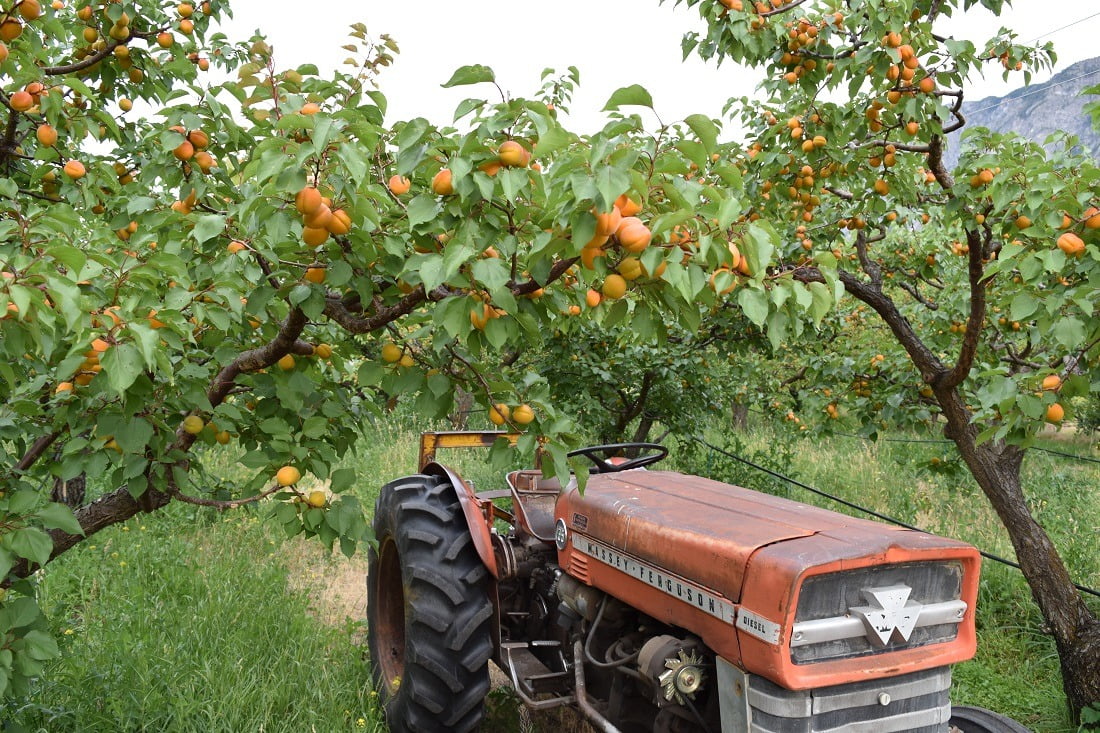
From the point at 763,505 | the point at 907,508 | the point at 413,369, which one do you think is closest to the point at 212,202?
the point at 413,369

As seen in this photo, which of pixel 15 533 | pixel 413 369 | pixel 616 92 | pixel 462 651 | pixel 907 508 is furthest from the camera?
pixel 907 508

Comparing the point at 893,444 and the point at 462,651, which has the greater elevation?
the point at 462,651

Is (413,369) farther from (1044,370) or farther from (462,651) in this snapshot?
(1044,370)

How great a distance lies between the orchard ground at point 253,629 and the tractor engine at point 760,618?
0.89 m

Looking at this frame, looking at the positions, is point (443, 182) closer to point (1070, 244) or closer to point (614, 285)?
point (614, 285)

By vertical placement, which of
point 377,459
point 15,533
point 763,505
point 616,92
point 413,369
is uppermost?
point 616,92

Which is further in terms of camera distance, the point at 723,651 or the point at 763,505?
the point at 763,505

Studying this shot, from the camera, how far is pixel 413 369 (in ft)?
6.31

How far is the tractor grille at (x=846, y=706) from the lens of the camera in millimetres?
1810

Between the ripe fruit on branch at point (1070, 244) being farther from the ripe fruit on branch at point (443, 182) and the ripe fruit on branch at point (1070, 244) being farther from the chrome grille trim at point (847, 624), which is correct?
the ripe fruit on branch at point (443, 182)

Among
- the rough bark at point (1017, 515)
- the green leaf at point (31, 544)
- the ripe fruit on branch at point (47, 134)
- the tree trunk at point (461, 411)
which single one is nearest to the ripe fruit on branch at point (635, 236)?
the green leaf at point (31, 544)

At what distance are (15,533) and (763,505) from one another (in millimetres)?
2005

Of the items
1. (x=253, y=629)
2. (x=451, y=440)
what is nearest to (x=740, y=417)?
(x=451, y=440)

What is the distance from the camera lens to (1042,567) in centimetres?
352
